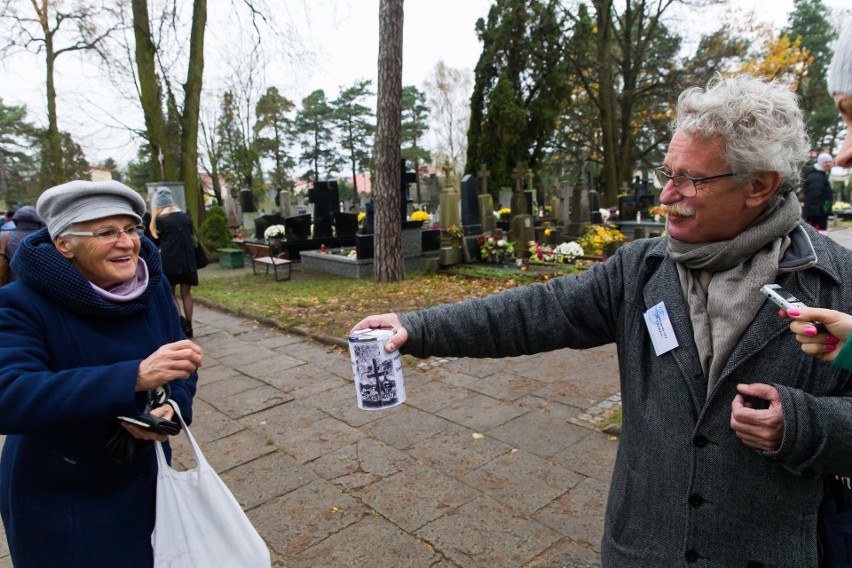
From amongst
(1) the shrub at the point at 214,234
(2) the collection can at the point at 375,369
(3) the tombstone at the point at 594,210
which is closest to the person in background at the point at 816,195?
(3) the tombstone at the point at 594,210

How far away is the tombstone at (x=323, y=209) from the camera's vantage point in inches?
570

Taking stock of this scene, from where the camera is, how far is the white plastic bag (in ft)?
5.19

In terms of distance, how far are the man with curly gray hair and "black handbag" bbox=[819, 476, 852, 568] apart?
5cm

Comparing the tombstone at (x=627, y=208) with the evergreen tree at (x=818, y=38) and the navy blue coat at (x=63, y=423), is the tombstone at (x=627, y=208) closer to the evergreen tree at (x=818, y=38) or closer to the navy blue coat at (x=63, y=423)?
the evergreen tree at (x=818, y=38)

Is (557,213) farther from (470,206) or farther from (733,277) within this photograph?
(733,277)

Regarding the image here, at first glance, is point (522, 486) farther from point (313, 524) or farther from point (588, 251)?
point (588, 251)

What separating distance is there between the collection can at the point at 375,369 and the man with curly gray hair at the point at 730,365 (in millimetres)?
653

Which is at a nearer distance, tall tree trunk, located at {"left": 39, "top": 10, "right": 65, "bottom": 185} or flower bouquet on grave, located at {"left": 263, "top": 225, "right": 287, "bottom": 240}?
flower bouquet on grave, located at {"left": 263, "top": 225, "right": 287, "bottom": 240}

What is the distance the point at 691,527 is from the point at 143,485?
5.12 feet

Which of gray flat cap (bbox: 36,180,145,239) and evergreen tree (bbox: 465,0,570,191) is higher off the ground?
evergreen tree (bbox: 465,0,570,191)

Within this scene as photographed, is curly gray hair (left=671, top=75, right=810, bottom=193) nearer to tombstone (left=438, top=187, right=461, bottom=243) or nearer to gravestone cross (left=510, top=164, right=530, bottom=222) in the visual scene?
tombstone (left=438, top=187, right=461, bottom=243)

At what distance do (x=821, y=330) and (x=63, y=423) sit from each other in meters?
1.81

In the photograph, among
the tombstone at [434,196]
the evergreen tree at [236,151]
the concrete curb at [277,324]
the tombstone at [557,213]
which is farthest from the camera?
the evergreen tree at [236,151]

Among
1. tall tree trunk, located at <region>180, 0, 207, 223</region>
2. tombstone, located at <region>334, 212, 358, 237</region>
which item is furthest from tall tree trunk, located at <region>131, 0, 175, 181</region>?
tombstone, located at <region>334, 212, 358, 237</region>
